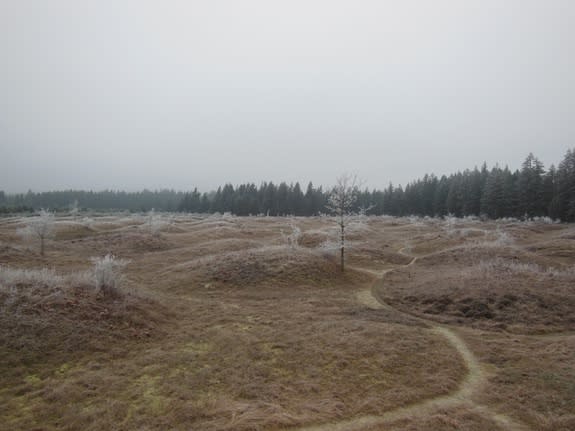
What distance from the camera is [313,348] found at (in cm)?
1069

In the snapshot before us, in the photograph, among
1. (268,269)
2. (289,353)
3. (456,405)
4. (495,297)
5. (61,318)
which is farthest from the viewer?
(268,269)

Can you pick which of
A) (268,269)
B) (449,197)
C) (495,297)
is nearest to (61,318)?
(268,269)

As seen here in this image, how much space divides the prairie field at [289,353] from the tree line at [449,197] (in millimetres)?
12820

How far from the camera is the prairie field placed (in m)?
7.21

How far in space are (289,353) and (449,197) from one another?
80790mm

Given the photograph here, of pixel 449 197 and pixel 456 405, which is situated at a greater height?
pixel 449 197

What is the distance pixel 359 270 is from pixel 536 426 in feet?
59.0

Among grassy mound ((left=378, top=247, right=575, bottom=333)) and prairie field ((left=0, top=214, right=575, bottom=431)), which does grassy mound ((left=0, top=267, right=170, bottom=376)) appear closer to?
prairie field ((left=0, top=214, right=575, bottom=431))

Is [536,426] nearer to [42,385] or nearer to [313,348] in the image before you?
[313,348]

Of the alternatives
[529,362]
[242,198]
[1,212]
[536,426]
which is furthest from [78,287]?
[1,212]

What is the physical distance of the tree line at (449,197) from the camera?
197 ft

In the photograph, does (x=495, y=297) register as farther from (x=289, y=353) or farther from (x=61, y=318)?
(x=61, y=318)

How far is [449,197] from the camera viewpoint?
7862 cm

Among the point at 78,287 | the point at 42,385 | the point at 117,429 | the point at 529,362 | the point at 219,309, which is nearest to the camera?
the point at 117,429
